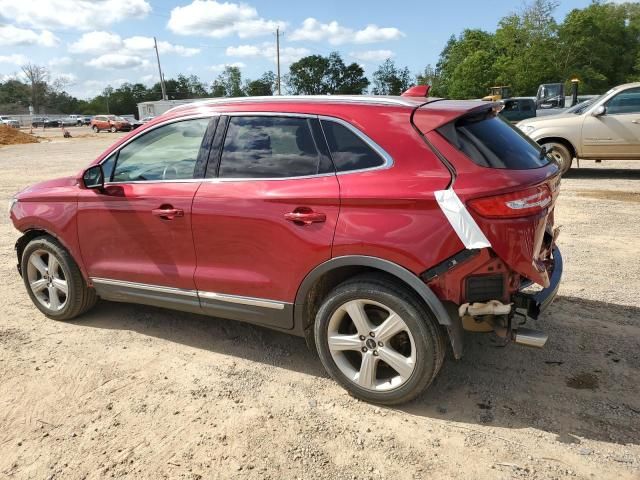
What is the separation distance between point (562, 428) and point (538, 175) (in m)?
1.40

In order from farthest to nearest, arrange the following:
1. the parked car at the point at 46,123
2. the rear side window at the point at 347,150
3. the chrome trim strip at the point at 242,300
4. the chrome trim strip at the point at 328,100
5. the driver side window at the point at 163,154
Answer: the parked car at the point at 46,123
the driver side window at the point at 163,154
the chrome trim strip at the point at 242,300
the chrome trim strip at the point at 328,100
the rear side window at the point at 347,150

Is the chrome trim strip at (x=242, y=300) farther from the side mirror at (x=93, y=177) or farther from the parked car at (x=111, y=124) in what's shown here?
the parked car at (x=111, y=124)

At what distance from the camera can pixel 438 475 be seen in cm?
256

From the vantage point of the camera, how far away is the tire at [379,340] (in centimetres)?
291

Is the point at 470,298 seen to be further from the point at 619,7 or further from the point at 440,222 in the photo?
the point at 619,7

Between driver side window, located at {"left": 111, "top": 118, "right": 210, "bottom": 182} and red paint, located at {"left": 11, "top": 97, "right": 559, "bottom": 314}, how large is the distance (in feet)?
0.28

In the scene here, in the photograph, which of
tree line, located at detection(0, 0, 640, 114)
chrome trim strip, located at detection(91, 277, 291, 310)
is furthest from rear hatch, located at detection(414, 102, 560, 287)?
tree line, located at detection(0, 0, 640, 114)

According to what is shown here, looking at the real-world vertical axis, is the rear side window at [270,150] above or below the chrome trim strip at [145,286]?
above

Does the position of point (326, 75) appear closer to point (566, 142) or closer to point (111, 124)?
point (111, 124)

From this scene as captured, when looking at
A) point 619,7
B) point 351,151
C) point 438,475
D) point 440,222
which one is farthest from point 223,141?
point 619,7

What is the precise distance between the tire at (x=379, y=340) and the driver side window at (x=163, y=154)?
1432 mm

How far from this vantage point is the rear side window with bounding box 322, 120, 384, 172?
304 cm

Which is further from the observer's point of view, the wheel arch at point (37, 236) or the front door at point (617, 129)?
the front door at point (617, 129)

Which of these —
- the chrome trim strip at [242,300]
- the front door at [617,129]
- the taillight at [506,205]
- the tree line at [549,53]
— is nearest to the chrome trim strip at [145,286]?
the chrome trim strip at [242,300]
